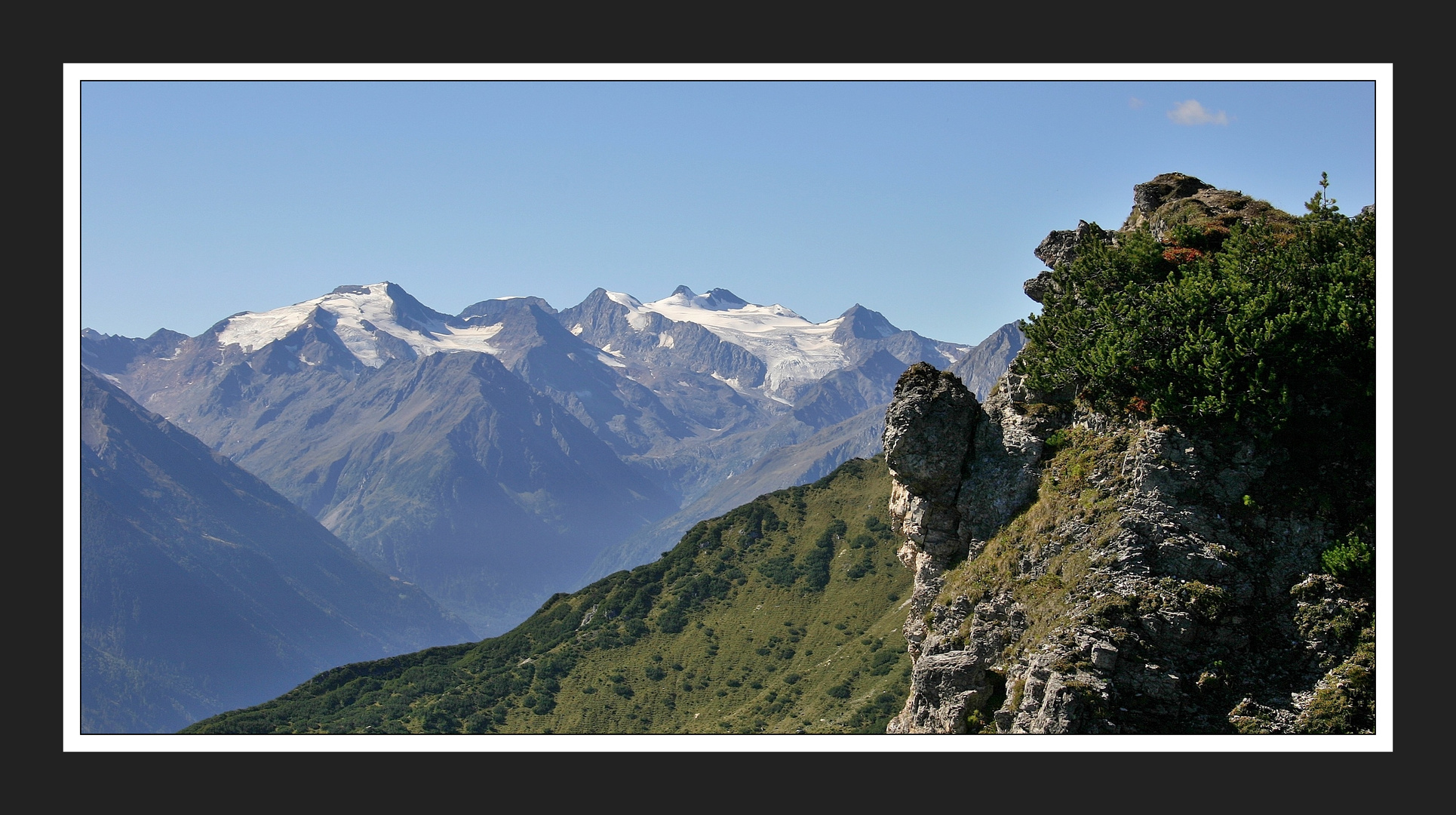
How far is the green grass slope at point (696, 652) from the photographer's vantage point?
126 metres

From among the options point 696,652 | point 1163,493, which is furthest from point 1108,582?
point 696,652

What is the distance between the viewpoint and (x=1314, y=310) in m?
43.1

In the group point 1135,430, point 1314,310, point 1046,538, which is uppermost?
point 1314,310

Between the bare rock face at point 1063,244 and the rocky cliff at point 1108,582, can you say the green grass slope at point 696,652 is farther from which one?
the rocky cliff at point 1108,582

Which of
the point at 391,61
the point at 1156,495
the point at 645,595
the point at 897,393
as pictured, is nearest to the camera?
the point at 391,61

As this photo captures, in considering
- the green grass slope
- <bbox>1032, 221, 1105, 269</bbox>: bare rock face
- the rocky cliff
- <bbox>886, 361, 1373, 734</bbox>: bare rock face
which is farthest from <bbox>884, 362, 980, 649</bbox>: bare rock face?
the green grass slope

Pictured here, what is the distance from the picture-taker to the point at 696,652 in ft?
479

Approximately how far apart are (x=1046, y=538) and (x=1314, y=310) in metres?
13.5

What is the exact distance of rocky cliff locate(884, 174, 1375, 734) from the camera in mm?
38875

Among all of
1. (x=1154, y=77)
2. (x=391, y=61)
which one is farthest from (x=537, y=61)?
(x=1154, y=77)

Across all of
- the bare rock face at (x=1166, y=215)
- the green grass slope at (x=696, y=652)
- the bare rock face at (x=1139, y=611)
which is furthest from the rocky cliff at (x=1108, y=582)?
the green grass slope at (x=696, y=652)

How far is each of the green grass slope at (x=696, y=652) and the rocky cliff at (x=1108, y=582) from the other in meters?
60.5

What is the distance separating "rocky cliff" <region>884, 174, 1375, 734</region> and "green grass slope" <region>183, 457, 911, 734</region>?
2381 inches

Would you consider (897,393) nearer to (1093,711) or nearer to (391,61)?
(1093,711)
